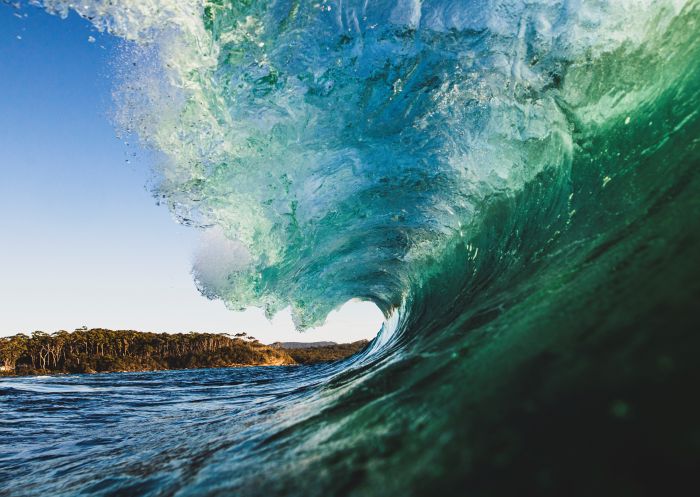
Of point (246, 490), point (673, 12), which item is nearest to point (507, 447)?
point (246, 490)

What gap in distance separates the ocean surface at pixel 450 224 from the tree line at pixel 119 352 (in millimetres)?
66093

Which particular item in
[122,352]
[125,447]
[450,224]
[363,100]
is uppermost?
[122,352]

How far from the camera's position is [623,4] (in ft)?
13.3

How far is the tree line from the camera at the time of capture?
67.4 m

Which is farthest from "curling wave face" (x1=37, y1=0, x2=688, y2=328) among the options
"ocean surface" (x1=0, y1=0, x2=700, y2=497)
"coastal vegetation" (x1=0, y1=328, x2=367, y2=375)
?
"coastal vegetation" (x1=0, y1=328, x2=367, y2=375)

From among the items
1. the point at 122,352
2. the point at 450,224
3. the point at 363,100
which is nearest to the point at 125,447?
the point at 363,100

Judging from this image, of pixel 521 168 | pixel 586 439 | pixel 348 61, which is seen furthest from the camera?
pixel 521 168

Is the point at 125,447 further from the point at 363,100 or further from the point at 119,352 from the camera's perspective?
the point at 119,352

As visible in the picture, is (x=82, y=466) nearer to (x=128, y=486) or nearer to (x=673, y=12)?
(x=128, y=486)

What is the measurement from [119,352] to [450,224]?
3121 inches

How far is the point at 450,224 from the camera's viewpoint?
323 inches

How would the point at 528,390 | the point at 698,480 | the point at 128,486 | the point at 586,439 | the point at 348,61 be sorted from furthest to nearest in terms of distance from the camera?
the point at 348,61
the point at 128,486
the point at 528,390
the point at 586,439
the point at 698,480

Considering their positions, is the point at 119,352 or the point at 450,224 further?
the point at 119,352

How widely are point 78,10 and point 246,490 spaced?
3877mm
